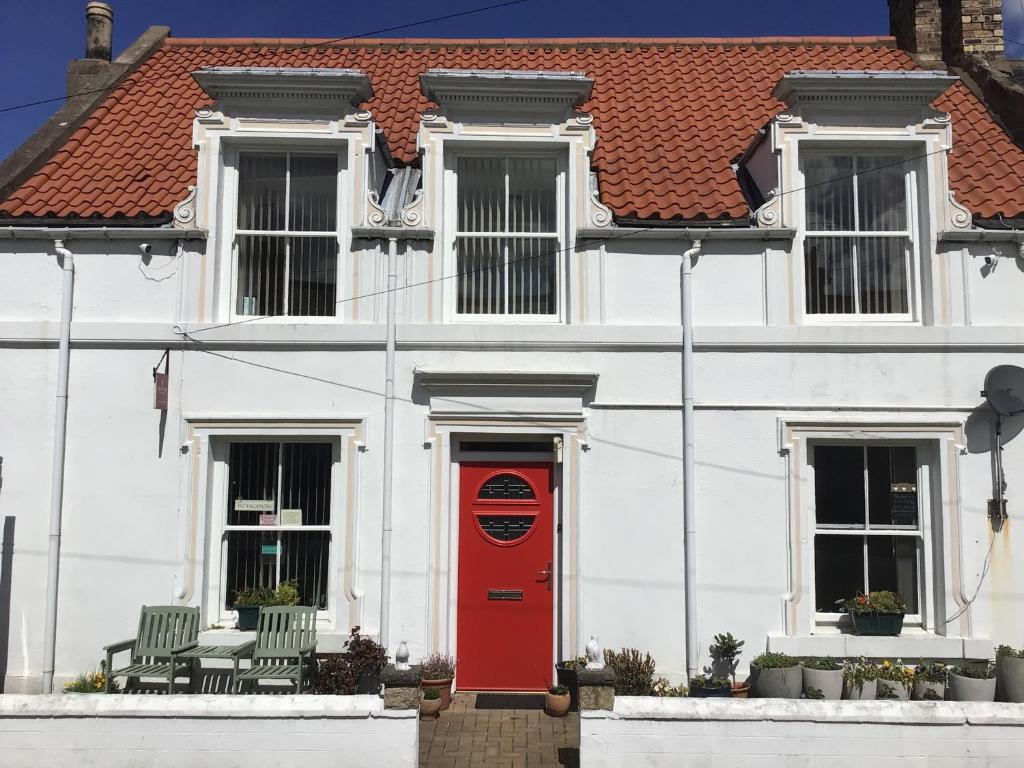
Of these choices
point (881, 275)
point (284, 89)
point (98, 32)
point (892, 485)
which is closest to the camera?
point (892, 485)

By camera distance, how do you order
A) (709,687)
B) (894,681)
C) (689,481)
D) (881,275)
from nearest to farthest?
(709,687)
(894,681)
(689,481)
(881,275)

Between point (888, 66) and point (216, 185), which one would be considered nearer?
point (216, 185)

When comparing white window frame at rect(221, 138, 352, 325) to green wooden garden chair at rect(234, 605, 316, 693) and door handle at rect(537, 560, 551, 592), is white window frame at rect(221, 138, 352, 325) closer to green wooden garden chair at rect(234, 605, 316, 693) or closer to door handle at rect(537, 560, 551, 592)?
green wooden garden chair at rect(234, 605, 316, 693)

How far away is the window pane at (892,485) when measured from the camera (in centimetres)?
937

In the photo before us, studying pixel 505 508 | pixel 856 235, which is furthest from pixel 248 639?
pixel 856 235

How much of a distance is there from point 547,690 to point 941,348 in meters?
5.39

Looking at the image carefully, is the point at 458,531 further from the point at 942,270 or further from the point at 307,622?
the point at 942,270

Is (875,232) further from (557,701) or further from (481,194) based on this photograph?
(557,701)

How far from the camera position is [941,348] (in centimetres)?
933

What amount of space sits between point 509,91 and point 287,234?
112 inches

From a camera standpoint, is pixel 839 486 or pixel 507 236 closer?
pixel 839 486

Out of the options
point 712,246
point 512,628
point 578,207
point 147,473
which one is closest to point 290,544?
point 147,473

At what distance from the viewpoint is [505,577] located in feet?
30.8

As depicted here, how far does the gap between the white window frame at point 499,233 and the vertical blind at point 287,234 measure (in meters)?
1.23
